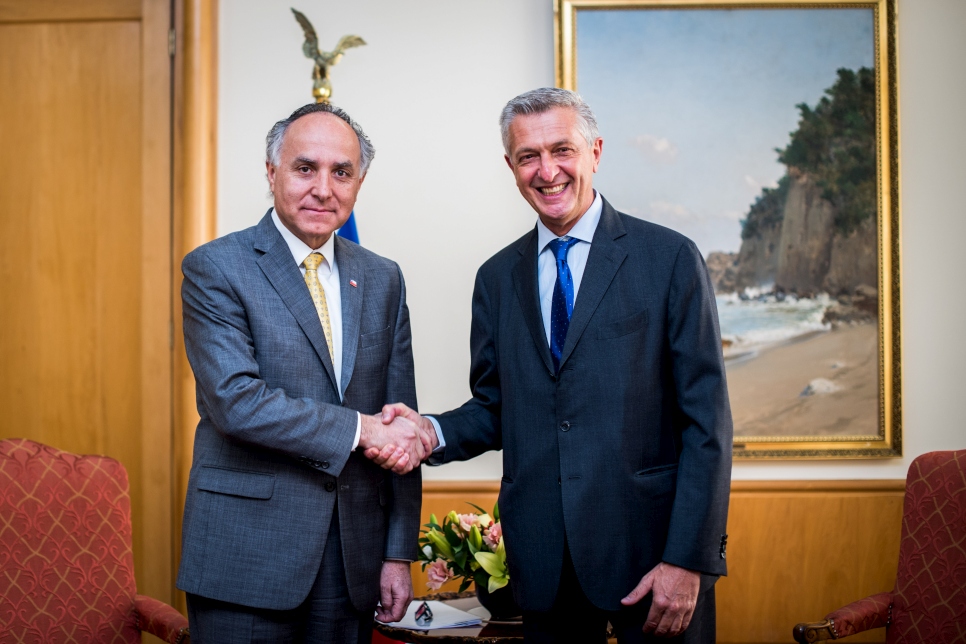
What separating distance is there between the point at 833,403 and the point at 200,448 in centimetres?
251

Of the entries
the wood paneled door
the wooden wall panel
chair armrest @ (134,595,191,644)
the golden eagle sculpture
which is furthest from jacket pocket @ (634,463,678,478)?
the wood paneled door

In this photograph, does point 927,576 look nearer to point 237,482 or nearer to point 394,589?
point 394,589

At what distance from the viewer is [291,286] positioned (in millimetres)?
1930

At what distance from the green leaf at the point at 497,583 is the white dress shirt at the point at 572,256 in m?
0.80

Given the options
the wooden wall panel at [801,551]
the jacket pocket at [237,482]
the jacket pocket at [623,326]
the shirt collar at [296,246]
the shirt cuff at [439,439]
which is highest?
the shirt collar at [296,246]

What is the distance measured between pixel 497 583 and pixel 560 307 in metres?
0.87

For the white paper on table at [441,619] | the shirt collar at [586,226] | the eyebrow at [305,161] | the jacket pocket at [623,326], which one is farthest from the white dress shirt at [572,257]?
the white paper on table at [441,619]

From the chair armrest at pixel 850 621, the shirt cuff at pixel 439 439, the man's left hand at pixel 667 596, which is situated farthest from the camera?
the chair armrest at pixel 850 621

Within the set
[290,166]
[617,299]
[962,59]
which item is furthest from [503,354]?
[962,59]

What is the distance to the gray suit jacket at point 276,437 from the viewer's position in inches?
70.9

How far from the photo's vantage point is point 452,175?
11.1ft

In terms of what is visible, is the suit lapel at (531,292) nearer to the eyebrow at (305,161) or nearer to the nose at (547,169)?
the nose at (547,169)

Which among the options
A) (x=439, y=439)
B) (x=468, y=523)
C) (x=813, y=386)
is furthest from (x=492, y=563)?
(x=813, y=386)

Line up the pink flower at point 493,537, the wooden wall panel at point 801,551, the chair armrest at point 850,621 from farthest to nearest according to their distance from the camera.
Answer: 1. the wooden wall panel at point 801,551
2. the pink flower at point 493,537
3. the chair armrest at point 850,621
